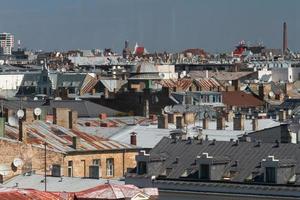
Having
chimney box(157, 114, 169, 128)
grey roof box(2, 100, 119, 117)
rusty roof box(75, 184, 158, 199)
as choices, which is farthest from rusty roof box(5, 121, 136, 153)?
rusty roof box(75, 184, 158, 199)

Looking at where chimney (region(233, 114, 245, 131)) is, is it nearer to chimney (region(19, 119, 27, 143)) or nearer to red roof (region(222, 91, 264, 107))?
chimney (region(19, 119, 27, 143))

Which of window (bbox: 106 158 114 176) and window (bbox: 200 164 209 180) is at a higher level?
window (bbox: 200 164 209 180)

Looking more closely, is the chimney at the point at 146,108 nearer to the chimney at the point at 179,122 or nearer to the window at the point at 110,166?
the chimney at the point at 179,122

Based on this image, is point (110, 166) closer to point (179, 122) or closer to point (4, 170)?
point (4, 170)

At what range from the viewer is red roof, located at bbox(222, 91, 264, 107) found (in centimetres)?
10400

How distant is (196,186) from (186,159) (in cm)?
232

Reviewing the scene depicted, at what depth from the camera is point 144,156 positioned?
41781 mm

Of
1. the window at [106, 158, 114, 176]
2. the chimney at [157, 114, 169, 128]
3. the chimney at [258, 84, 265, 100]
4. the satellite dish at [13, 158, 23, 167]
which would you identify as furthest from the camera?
the chimney at [258, 84, 265, 100]

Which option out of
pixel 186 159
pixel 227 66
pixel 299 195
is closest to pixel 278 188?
pixel 299 195

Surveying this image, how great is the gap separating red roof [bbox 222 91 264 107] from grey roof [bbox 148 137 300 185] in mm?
59968

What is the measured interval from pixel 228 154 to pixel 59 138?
14329 millimetres

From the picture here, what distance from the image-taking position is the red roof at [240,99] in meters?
104

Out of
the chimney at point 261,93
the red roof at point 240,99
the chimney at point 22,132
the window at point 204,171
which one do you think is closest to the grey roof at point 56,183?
the window at point 204,171

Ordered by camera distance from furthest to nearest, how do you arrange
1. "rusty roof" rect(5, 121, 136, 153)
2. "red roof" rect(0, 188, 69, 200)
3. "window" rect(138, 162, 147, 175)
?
"rusty roof" rect(5, 121, 136, 153) → "window" rect(138, 162, 147, 175) → "red roof" rect(0, 188, 69, 200)
